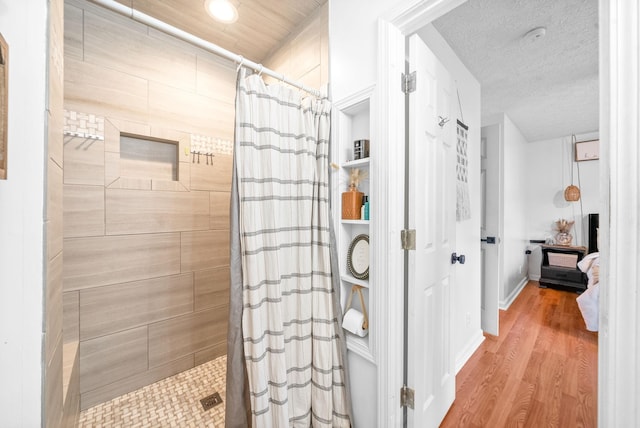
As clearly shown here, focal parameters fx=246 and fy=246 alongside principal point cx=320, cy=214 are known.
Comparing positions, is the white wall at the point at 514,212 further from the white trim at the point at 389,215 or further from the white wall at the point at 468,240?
the white trim at the point at 389,215

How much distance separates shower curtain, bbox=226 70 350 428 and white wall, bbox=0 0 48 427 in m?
0.62

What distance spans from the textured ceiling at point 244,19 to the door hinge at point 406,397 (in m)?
2.33

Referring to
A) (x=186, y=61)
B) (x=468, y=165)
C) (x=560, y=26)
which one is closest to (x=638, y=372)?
(x=468, y=165)

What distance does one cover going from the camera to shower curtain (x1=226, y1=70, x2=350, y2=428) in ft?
3.84

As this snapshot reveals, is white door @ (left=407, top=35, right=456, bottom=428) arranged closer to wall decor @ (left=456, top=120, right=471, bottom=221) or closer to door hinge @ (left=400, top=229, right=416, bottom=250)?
door hinge @ (left=400, top=229, right=416, bottom=250)

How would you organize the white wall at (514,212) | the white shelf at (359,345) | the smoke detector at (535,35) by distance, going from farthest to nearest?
the white wall at (514,212) → the smoke detector at (535,35) → the white shelf at (359,345)

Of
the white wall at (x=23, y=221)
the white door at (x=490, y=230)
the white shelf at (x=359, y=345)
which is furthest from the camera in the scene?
the white door at (x=490, y=230)

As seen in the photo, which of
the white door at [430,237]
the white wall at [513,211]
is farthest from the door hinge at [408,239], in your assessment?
the white wall at [513,211]

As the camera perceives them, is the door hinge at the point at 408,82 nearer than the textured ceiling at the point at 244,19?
Yes

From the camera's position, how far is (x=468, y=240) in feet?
7.29

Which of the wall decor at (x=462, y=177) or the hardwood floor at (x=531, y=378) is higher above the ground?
the wall decor at (x=462, y=177)

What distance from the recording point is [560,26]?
5.67ft

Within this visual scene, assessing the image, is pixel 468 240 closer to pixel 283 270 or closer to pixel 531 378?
pixel 531 378

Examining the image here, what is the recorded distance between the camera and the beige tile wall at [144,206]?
1.57 m
